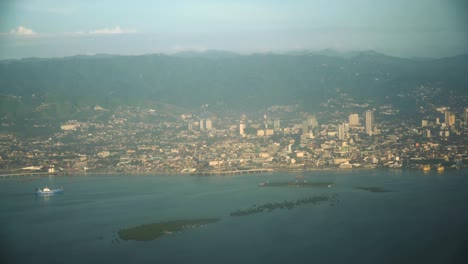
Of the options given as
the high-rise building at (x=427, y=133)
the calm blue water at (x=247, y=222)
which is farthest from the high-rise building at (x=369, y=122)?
the calm blue water at (x=247, y=222)

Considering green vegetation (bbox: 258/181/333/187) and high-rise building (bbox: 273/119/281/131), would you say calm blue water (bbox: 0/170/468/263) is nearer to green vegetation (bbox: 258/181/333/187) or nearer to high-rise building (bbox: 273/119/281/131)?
green vegetation (bbox: 258/181/333/187)

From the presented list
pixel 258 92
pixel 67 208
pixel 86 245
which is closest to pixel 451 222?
pixel 86 245

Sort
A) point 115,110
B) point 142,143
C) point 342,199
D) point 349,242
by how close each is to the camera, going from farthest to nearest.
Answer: point 115,110, point 142,143, point 342,199, point 349,242

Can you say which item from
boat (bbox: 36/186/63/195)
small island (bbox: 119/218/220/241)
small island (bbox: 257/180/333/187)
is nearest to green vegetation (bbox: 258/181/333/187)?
small island (bbox: 257/180/333/187)

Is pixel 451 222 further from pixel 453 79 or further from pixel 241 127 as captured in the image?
pixel 241 127

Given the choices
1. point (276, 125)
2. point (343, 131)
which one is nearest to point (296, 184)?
point (343, 131)

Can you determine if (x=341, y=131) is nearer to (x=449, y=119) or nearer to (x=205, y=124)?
(x=449, y=119)
